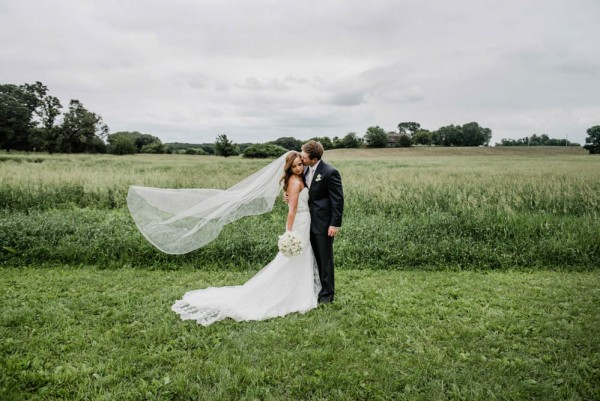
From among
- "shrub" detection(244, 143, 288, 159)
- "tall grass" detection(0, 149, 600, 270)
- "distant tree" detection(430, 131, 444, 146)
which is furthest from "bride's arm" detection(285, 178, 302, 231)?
"distant tree" detection(430, 131, 444, 146)

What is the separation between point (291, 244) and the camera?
5504 mm

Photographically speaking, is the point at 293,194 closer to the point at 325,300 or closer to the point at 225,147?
the point at 325,300

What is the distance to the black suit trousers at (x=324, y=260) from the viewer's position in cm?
589

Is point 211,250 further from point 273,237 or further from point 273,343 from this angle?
point 273,343

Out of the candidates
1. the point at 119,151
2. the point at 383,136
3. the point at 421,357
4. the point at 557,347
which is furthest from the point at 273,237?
the point at 383,136

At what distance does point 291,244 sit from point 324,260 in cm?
76

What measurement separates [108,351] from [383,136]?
65895 millimetres

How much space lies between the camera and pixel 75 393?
3.70m

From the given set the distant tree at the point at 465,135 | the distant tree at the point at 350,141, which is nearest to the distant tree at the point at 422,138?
the distant tree at the point at 465,135

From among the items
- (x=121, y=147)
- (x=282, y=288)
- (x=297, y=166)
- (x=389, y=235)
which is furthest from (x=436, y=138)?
(x=282, y=288)

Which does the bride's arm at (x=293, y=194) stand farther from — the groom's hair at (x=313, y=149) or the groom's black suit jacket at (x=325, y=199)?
the groom's hair at (x=313, y=149)

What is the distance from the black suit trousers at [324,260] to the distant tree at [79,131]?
183ft

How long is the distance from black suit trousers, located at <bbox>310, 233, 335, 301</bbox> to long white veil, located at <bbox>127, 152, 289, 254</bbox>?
1106 millimetres

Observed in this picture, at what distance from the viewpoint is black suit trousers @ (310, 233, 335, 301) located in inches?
232
